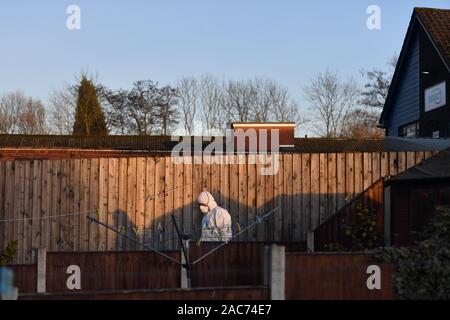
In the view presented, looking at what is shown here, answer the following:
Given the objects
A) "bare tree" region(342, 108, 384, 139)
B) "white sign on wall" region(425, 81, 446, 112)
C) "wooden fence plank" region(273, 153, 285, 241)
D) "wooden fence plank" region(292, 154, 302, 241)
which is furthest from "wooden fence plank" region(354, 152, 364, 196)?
"bare tree" region(342, 108, 384, 139)

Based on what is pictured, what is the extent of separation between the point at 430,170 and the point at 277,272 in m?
4.98

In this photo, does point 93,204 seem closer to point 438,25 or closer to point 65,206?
point 65,206

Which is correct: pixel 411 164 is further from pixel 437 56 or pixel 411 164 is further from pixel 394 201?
pixel 437 56

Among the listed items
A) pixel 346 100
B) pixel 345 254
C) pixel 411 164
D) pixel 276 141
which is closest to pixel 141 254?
pixel 345 254

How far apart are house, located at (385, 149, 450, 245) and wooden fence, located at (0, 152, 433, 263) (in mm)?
949

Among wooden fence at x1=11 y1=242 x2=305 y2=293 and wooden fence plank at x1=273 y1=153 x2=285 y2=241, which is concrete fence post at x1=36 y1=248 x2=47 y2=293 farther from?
wooden fence plank at x1=273 y1=153 x2=285 y2=241

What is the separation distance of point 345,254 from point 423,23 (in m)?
19.3

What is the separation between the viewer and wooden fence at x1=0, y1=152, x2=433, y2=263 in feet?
42.2

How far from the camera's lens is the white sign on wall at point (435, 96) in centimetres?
2462

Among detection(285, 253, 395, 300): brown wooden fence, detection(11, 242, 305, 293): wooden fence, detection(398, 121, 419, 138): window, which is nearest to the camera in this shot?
detection(285, 253, 395, 300): brown wooden fence

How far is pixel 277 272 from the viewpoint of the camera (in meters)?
8.26

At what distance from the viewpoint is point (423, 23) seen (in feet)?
85.3

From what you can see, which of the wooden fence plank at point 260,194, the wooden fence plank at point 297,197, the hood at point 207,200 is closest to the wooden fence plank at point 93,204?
the hood at point 207,200

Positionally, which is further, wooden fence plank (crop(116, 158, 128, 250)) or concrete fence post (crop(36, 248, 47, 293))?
wooden fence plank (crop(116, 158, 128, 250))
